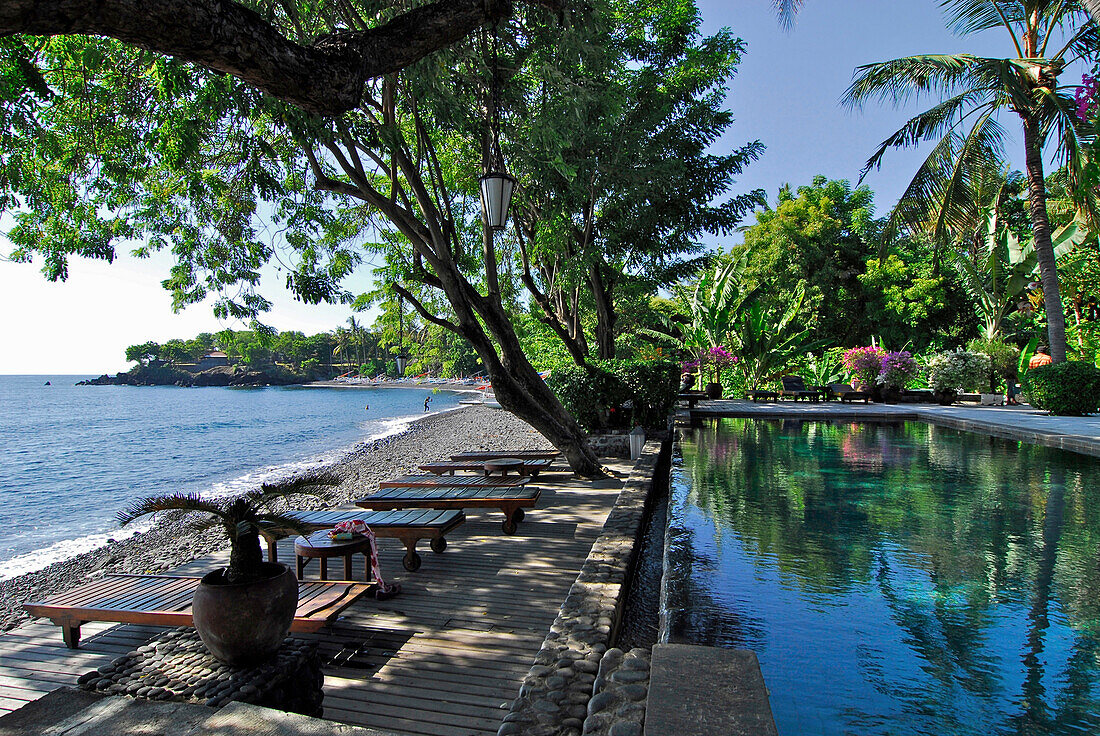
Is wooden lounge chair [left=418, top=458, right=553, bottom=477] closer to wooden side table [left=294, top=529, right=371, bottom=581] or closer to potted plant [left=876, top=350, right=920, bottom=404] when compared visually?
wooden side table [left=294, top=529, right=371, bottom=581]

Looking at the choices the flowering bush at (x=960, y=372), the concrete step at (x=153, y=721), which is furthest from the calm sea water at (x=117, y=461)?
the flowering bush at (x=960, y=372)

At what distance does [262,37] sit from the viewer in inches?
99.1

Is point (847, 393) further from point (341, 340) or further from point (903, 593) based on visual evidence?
point (341, 340)

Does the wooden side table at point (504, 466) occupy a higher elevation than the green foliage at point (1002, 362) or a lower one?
lower

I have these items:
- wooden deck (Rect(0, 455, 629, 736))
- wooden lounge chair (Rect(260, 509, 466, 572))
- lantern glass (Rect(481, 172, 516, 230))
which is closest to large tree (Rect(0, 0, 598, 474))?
lantern glass (Rect(481, 172, 516, 230))

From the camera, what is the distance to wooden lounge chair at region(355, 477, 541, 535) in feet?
18.5

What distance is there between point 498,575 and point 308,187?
6666 millimetres

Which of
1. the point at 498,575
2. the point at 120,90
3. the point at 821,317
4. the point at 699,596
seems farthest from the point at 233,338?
the point at 821,317

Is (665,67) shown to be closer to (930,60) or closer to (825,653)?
(930,60)

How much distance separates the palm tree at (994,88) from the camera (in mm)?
11359

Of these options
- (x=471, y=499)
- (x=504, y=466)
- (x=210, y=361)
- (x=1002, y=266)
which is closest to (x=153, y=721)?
(x=471, y=499)

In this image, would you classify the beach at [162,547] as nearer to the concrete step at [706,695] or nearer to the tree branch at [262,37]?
the tree branch at [262,37]

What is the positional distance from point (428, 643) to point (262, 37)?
10.4ft

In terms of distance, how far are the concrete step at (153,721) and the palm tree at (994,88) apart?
14277 mm
